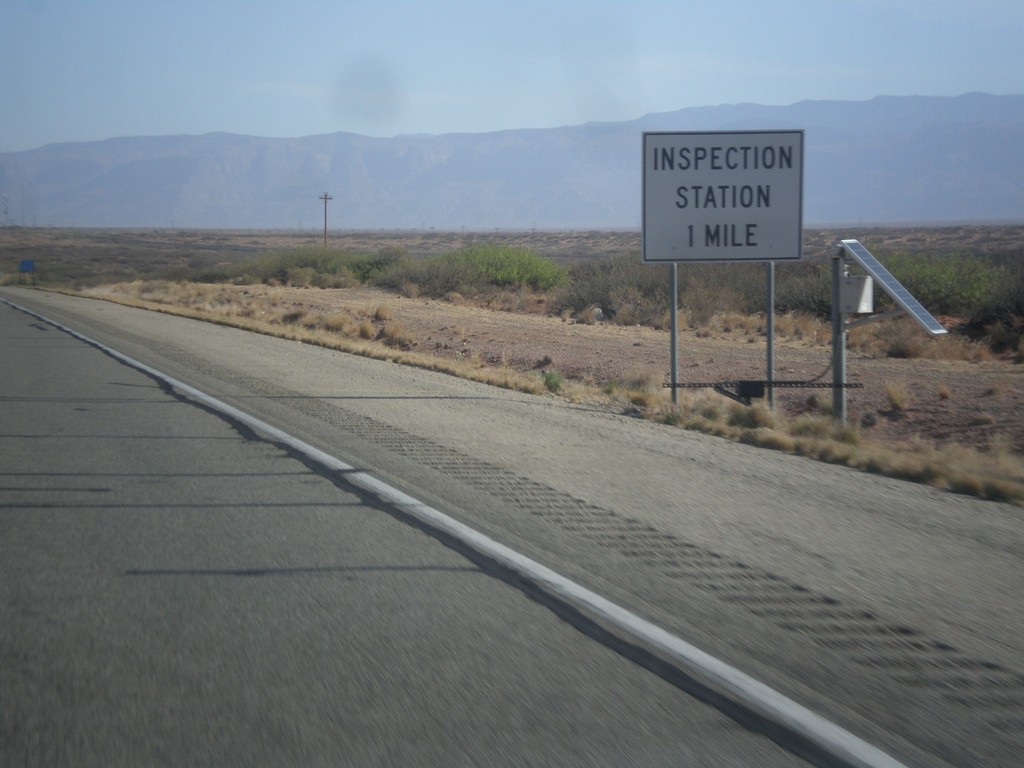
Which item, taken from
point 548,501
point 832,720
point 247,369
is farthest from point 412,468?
point 247,369

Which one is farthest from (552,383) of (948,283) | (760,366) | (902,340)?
(948,283)

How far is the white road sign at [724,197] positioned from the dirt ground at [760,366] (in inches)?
91.0

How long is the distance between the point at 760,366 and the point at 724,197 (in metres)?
6.93

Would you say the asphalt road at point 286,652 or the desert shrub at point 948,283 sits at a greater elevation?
the desert shrub at point 948,283

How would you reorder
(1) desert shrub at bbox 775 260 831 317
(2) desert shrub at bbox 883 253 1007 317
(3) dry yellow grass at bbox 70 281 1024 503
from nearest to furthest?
(3) dry yellow grass at bbox 70 281 1024 503
(2) desert shrub at bbox 883 253 1007 317
(1) desert shrub at bbox 775 260 831 317

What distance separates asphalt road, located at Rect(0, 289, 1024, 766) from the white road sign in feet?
13.5

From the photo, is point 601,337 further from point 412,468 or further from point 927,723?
point 927,723

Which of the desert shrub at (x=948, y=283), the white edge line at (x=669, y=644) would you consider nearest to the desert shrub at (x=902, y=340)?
the desert shrub at (x=948, y=283)

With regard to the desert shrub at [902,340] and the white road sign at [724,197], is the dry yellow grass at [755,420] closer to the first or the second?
the white road sign at [724,197]

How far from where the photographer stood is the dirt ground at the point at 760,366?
48.1 feet

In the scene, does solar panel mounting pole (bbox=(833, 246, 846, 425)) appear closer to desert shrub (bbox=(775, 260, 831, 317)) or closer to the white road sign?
the white road sign

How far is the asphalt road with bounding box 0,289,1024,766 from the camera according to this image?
436 cm

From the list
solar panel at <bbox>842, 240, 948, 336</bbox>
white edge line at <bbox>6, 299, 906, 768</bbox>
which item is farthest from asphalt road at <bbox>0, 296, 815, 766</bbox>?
solar panel at <bbox>842, 240, 948, 336</bbox>

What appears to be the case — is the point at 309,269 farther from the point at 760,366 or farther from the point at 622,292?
the point at 760,366
